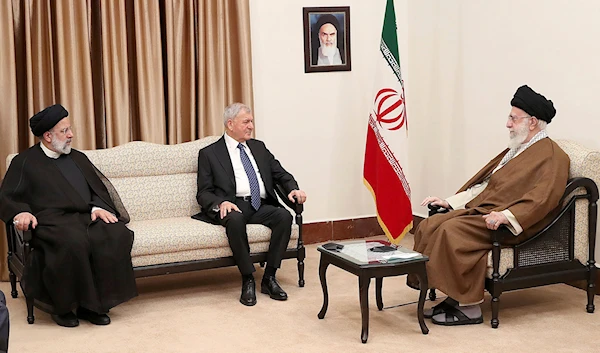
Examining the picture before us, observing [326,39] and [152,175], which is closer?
[152,175]

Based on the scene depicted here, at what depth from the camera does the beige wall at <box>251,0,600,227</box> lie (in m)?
5.67

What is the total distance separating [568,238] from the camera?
4551 millimetres

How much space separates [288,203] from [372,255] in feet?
4.26

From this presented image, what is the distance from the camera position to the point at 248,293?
4977 millimetres

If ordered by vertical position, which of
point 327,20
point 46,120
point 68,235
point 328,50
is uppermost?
point 327,20

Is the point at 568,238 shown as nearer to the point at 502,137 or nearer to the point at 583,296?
the point at 583,296

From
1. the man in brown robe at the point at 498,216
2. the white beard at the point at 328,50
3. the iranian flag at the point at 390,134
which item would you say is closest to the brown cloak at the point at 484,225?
the man in brown robe at the point at 498,216

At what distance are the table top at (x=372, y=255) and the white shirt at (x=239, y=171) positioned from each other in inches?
41.7

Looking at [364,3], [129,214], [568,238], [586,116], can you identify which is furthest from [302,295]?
[364,3]

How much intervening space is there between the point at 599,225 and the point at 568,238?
0.46 meters

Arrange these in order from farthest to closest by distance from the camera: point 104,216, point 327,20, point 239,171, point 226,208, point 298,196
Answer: point 327,20 < point 239,171 < point 298,196 < point 226,208 < point 104,216

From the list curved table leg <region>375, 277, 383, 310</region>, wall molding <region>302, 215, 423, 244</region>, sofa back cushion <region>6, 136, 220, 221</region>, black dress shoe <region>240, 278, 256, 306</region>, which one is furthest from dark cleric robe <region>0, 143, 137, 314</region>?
wall molding <region>302, 215, 423, 244</region>

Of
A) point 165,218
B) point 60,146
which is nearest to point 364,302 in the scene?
point 165,218

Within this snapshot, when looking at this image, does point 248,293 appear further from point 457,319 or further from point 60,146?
point 60,146
